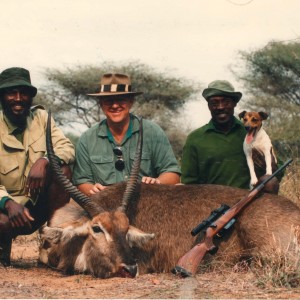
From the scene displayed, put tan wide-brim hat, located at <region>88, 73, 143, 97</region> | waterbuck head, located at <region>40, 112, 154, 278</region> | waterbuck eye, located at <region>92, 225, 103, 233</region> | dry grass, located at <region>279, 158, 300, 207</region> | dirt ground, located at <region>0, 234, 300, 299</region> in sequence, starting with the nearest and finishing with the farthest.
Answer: dirt ground, located at <region>0, 234, 300, 299</region> < waterbuck head, located at <region>40, 112, 154, 278</region> < waterbuck eye, located at <region>92, 225, 103, 233</region> < tan wide-brim hat, located at <region>88, 73, 143, 97</region> < dry grass, located at <region>279, 158, 300, 207</region>

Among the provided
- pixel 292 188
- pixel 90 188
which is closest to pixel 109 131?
pixel 90 188

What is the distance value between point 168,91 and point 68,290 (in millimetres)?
18679

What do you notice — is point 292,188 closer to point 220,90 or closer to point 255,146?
point 255,146

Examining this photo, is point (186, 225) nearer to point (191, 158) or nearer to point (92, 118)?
point (191, 158)

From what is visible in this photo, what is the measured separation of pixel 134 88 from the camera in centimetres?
2383

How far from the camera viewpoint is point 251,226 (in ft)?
21.0

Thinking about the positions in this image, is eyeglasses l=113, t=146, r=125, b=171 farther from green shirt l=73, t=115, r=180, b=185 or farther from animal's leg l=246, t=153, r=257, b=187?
animal's leg l=246, t=153, r=257, b=187

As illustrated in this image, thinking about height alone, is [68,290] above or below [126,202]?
below

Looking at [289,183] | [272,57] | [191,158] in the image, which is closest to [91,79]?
[272,57]

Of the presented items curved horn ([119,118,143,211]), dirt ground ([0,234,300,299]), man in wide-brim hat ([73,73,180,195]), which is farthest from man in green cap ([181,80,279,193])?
dirt ground ([0,234,300,299])

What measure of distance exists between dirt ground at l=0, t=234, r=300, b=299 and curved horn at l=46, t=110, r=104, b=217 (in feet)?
1.79

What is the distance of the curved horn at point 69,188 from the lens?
6.18 m

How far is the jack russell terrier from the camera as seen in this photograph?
732 cm

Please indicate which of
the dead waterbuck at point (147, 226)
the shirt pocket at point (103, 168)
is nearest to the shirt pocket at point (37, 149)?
the shirt pocket at point (103, 168)
